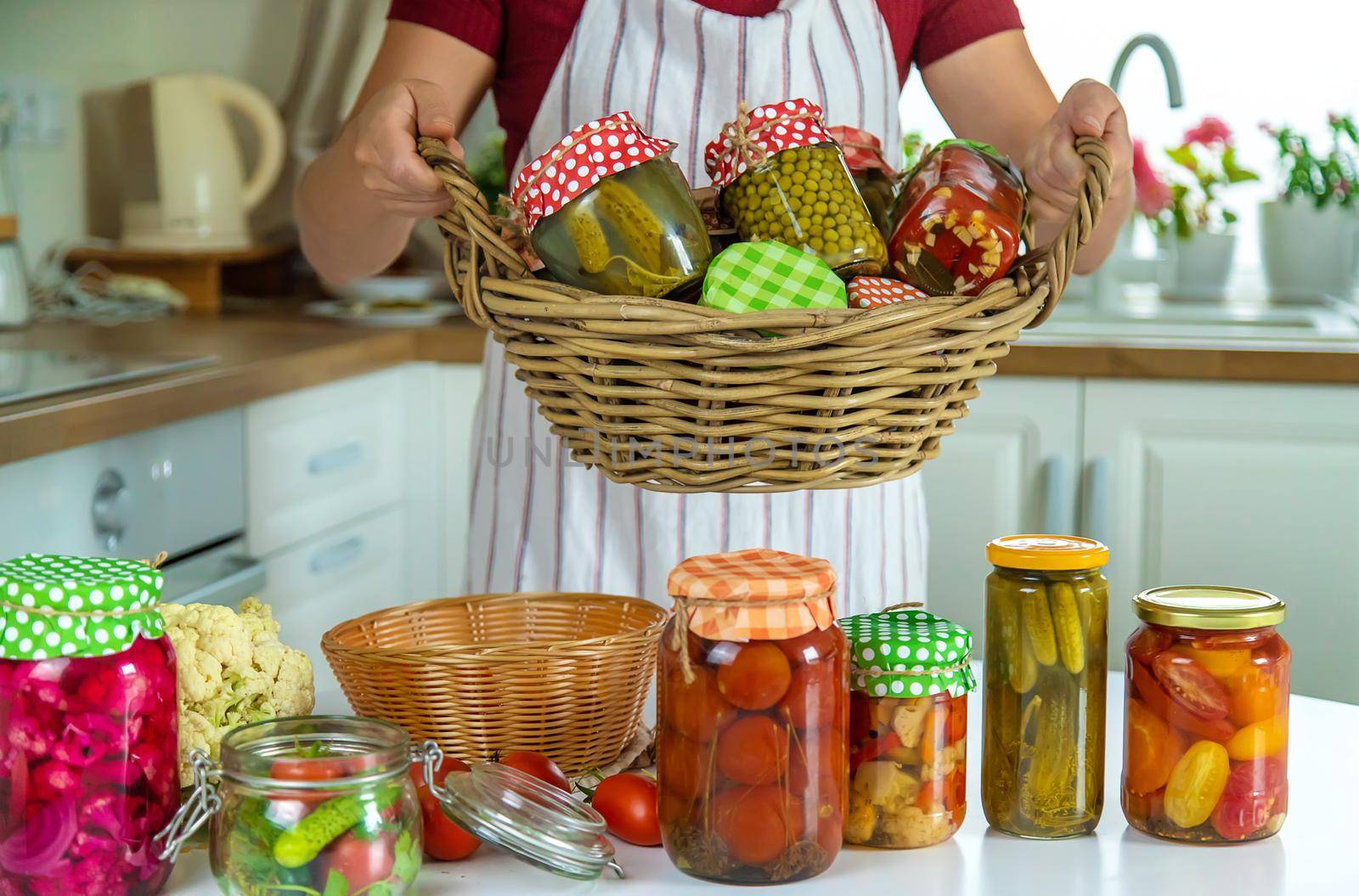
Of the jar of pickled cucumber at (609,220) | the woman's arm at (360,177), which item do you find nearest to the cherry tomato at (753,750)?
the jar of pickled cucumber at (609,220)

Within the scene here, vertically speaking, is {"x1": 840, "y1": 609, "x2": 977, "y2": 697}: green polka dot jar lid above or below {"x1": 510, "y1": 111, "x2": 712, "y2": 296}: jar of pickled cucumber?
below

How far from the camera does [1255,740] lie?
0.71 m

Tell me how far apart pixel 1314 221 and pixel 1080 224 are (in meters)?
1.82

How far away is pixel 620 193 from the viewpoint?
0.74 m

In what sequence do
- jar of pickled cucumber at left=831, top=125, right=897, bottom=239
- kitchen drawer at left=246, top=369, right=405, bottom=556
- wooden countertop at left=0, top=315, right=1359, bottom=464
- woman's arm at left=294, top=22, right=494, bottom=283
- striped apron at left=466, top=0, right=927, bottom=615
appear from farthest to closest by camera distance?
kitchen drawer at left=246, top=369, right=405, bottom=556 < wooden countertop at left=0, top=315, right=1359, bottom=464 < striped apron at left=466, top=0, right=927, bottom=615 < woman's arm at left=294, top=22, right=494, bottom=283 < jar of pickled cucumber at left=831, top=125, right=897, bottom=239

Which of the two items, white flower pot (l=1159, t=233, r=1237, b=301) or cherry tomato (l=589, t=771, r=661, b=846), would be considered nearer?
cherry tomato (l=589, t=771, r=661, b=846)

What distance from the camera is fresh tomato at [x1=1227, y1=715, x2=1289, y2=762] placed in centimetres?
71

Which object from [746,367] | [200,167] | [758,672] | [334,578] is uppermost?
[200,167]

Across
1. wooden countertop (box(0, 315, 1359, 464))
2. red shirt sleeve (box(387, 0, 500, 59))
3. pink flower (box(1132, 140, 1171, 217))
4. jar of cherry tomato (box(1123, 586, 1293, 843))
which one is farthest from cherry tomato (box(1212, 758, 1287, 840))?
pink flower (box(1132, 140, 1171, 217))

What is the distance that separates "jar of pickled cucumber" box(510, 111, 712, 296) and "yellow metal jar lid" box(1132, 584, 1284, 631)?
0.28 metres

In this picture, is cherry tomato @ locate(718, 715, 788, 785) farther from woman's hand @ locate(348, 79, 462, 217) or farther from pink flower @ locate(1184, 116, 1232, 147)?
pink flower @ locate(1184, 116, 1232, 147)

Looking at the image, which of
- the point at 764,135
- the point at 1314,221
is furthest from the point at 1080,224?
the point at 1314,221

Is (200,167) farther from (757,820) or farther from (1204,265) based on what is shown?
(757,820)

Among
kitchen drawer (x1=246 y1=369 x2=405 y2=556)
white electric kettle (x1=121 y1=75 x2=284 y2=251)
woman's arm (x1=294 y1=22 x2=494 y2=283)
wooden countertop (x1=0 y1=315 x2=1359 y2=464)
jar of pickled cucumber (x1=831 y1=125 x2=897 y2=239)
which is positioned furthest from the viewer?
white electric kettle (x1=121 y1=75 x2=284 y2=251)
